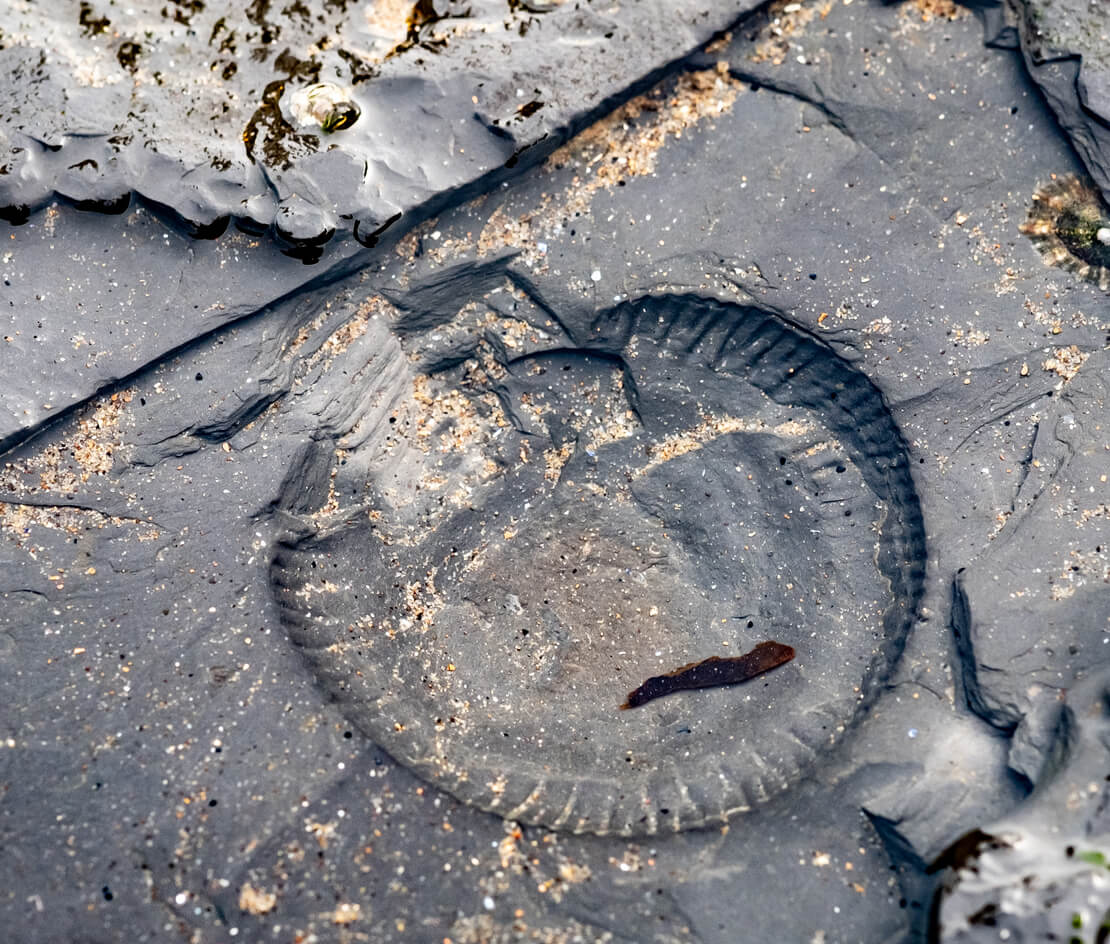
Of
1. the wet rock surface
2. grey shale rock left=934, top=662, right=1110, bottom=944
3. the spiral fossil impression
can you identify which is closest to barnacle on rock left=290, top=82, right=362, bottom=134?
the wet rock surface

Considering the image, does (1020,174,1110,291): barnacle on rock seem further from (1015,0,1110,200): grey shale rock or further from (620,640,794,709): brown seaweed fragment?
(620,640,794,709): brown seaweed fragment

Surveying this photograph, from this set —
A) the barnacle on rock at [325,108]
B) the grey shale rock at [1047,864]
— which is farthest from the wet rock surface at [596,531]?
the barnacle on rock at [325,108]

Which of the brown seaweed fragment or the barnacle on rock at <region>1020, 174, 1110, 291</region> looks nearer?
the barnacle on rock at <region>1020, 174, 1110, 291</region>

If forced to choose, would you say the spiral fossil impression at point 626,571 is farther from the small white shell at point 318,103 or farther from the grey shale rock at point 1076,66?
the grey shale rock at point 1076,66

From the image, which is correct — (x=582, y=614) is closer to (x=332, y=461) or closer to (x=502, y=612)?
(x=502, y=612)

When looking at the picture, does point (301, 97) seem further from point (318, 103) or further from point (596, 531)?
point (596, 531)

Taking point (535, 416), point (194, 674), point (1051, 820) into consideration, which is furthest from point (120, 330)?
point (1051, 820)
